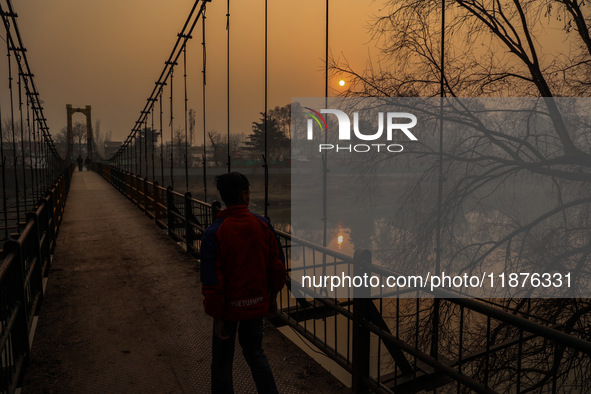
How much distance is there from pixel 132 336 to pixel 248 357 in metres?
2.36

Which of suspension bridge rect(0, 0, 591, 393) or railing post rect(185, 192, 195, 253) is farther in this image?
railing post rect(185, 192, 195, 253)

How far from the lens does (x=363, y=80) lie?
1146 centimetres

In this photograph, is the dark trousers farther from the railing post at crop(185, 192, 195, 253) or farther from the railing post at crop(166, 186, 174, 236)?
the railing post at crop(166, 186, 174, 236)

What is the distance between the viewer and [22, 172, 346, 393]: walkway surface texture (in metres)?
3.66

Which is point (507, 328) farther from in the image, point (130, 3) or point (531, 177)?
point (130, 3)

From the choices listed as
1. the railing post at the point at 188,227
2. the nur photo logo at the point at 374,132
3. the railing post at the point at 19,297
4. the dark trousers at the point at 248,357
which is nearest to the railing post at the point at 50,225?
the railing post at the point at 188,227

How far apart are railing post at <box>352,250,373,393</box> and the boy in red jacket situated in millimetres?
872

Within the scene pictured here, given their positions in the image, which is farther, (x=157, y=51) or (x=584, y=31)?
(x=157, y=51)

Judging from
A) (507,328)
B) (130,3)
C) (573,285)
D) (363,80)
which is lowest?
(507,328)

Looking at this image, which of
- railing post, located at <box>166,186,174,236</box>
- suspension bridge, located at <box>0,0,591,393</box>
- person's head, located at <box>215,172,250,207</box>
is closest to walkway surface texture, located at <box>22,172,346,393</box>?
suspension bridge, located at <box>0,0,591,393</box>

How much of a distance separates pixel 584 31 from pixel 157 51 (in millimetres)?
132043

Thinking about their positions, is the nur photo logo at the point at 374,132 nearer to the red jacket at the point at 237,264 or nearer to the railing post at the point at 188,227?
the railing post at the point at 188,227

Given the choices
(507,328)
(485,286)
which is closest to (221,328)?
(507,328)

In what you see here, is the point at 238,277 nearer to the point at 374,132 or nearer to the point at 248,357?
the point at 248,357
